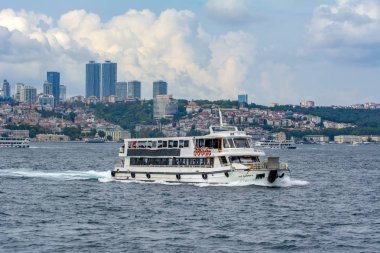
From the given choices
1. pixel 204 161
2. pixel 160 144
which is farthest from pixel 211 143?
pixel 160 144

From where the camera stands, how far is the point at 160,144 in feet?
271

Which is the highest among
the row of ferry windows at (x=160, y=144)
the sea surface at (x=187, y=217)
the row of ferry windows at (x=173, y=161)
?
the row of ferry windows at (x=160, y=144)

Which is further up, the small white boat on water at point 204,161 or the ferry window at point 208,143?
the ferry window at point 208,143

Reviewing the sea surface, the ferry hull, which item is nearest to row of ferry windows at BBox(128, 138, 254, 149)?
the ferry hull

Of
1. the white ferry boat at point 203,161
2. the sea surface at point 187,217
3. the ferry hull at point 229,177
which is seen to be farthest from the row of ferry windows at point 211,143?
the sea surface at point 187,217

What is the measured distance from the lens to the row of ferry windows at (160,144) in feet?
262

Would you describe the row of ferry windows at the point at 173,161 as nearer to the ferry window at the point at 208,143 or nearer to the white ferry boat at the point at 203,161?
the white ferry boat at the point at 203,161

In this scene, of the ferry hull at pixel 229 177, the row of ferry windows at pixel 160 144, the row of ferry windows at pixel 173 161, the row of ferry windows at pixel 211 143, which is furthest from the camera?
the row of ferry windows at pixel 160 144

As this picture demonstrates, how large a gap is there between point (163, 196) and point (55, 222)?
655 inches

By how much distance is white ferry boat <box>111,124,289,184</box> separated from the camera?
75.1 metres

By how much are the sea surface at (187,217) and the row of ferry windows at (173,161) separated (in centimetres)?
244

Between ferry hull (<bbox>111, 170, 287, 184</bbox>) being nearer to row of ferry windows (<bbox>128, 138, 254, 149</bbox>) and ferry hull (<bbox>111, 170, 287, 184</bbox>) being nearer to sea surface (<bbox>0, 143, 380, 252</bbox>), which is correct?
sea surface (<bbox>0, 143, 380, 252</bbox>)

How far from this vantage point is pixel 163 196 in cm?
7044

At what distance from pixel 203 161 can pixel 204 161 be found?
155 millimetres
